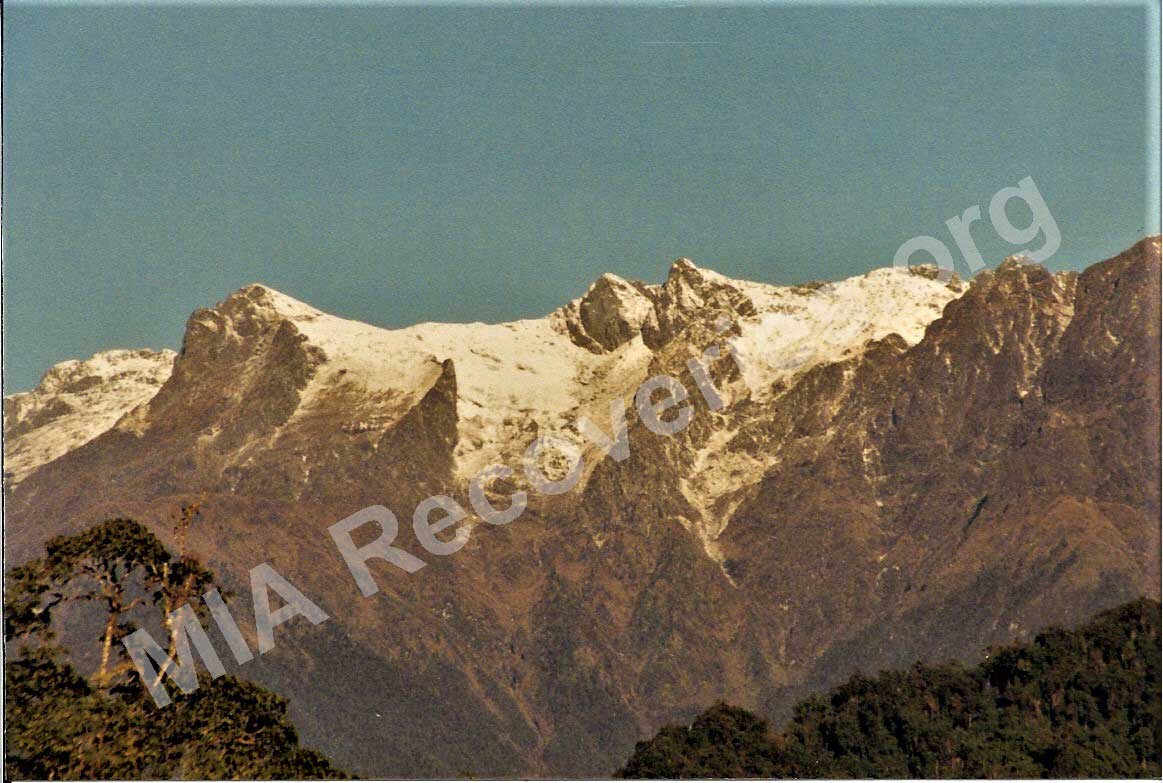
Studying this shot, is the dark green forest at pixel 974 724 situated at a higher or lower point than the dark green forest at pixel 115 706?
lower

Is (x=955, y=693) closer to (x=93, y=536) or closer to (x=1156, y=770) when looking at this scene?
(x=1156, y=770)

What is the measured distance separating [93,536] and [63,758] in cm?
700

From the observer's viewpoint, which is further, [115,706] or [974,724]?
[974,724]

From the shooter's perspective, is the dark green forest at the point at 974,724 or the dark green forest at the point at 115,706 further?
the dark green forest at the point at 974,724

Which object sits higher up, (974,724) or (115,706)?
(115,706)

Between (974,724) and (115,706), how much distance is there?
88701mm

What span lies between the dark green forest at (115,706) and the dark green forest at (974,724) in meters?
71.4

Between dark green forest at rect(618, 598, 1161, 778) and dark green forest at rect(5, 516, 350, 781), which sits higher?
dark green forest at rect(5, 516, 350, 781)

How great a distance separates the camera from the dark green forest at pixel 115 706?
1767 inches

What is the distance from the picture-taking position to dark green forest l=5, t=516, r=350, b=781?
44.9 meters

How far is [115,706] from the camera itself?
46.8 m

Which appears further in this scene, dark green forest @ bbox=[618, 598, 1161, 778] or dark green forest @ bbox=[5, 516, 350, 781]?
dark green forest @ bbox=[618, 598, 1161, 778]

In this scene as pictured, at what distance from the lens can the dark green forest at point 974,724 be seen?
11816 centimetres

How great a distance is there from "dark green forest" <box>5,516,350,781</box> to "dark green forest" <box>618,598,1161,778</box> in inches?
2810
